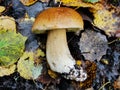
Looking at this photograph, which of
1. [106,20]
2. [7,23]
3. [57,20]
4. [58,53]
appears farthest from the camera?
[106,20]

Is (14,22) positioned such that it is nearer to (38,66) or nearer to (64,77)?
(38,66)

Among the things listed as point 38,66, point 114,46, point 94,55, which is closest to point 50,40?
point 38,66

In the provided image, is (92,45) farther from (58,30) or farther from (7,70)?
(7,70)

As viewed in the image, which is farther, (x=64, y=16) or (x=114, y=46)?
(x=114, y=46)

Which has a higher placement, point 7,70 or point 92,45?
point 92,45

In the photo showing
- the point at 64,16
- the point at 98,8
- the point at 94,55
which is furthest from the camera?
the point at 98,8

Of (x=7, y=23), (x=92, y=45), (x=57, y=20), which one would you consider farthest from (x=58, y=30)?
(x=7, y=23)
